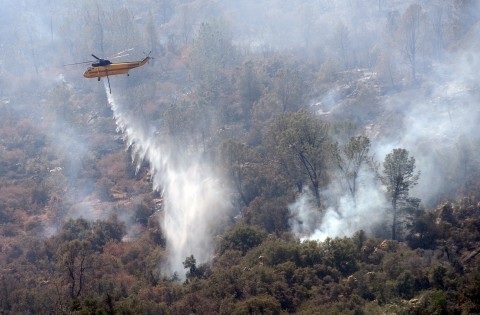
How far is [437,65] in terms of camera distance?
77.6 m

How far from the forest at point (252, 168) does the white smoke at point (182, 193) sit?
0.23m

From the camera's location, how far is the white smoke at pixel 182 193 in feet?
152

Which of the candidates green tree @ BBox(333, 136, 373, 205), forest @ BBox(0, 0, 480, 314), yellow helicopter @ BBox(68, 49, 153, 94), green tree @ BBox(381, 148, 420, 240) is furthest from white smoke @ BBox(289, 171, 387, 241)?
yellow helicopter @ BBox(68, 49, 153, 94)

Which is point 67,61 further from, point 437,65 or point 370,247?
point 370,247

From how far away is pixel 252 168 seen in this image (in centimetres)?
5381

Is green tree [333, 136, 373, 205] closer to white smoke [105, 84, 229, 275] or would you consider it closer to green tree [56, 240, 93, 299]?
white smoke [105, 84, 229, 275]

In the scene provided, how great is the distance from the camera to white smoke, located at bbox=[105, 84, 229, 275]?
4631cm

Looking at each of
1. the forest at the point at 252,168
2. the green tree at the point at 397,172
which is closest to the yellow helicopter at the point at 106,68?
the forest at the point at 252,168

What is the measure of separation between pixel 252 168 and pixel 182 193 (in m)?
7.84

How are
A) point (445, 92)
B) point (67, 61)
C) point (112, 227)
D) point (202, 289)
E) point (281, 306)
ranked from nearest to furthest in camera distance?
point (281, 306) < point (202, 289) < point (112, 227) < point (445, 92) < point (67, 61)

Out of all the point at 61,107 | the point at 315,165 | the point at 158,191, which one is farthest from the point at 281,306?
the point at 61,107

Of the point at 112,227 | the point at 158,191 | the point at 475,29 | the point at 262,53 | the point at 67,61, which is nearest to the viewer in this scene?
the point at 112,227

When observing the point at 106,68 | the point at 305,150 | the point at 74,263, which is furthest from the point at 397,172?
the point at 74,263

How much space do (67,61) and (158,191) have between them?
55526mm
